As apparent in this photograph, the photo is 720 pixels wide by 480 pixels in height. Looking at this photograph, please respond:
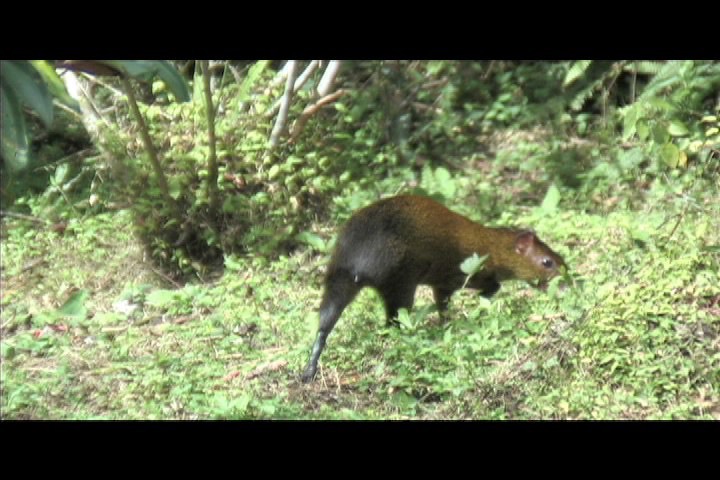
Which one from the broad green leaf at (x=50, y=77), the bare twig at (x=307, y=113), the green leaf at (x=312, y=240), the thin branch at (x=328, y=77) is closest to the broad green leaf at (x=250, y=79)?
the bare twig at (x=307, y=113)

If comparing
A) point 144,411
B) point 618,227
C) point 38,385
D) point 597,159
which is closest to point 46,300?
point 38,385

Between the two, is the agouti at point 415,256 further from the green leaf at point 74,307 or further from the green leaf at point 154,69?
the green leaf at point 154,69

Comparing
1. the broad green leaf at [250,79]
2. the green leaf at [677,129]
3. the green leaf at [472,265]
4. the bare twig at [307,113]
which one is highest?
the broad green leaf at [250,79]

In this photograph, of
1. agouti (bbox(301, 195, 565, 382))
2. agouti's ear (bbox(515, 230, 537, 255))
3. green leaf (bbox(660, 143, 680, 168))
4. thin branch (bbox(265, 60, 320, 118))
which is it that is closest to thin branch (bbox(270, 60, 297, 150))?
thin branch (bbox(265, 60, 320, 118))

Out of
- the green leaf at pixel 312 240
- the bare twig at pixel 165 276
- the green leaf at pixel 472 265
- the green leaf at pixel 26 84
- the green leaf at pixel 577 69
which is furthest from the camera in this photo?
the green leaf at pixel 577 69

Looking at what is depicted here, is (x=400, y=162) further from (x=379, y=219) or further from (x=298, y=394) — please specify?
(x=298, y=394)

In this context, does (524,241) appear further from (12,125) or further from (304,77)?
(12,125)

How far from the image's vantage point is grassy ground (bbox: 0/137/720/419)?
4.81 meters

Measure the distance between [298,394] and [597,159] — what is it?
12.5 ft

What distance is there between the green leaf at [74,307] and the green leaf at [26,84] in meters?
1.63

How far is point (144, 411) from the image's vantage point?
4.79 metres

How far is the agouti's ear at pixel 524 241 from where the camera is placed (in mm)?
6348

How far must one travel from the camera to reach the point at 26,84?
4.19 m

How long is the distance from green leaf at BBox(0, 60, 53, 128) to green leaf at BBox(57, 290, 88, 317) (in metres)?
1.63
